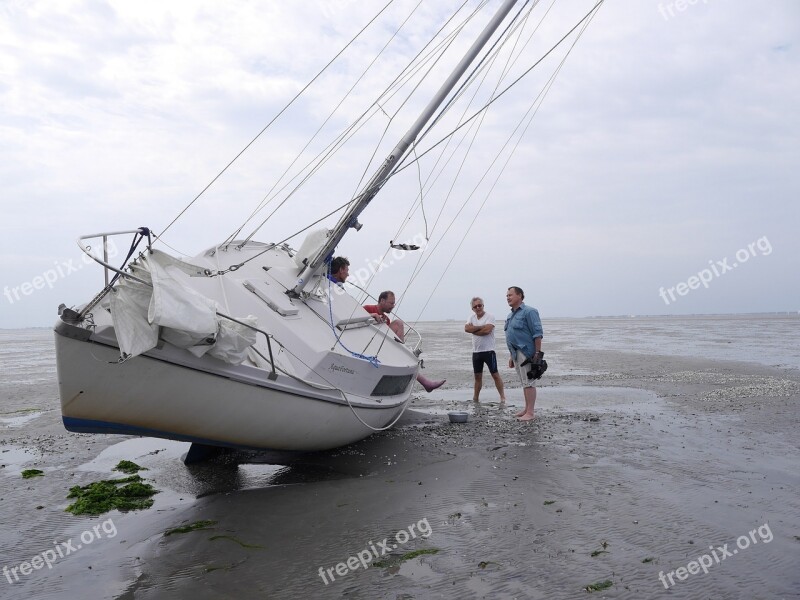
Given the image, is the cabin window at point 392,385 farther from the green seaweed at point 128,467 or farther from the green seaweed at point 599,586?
the green seaweed at point 599,586

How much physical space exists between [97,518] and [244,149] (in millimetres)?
4994

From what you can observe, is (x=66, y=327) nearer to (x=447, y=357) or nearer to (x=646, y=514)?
(x=646, y=514)

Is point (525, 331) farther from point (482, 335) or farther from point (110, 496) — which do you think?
point (110, 496)

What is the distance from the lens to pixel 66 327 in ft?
14.9

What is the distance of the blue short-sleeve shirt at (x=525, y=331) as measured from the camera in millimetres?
8766

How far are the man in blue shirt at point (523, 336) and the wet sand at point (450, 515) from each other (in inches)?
24.0

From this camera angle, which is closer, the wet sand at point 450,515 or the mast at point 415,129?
the wet sand at point 450,515

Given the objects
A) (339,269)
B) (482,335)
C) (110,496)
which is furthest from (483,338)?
(110,496)

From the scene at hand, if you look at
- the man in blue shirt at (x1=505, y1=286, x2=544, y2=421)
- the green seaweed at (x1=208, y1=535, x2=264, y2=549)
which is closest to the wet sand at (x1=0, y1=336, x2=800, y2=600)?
the green seaweed at (x1=208, y1=535, x2=264, y2=549)

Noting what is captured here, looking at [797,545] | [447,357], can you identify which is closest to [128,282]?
[797,545]

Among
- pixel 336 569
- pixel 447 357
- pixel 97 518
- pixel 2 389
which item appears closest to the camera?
pixel 336 569

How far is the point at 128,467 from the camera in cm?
711

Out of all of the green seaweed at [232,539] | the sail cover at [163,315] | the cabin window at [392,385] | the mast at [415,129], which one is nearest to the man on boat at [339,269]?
the mast at [415,129]

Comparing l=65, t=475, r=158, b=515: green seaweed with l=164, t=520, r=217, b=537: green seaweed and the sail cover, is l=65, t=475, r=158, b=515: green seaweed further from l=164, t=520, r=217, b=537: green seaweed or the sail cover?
the sail cover
